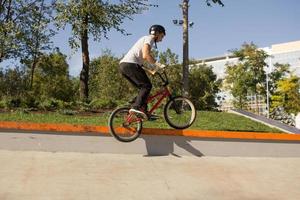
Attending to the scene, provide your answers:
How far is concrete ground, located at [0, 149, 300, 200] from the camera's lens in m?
6.55

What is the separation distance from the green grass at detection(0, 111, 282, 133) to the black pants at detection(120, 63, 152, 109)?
1.72 metres

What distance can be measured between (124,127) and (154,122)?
2627 millimetres

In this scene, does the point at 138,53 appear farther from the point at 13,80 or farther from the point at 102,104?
the point at 13,80

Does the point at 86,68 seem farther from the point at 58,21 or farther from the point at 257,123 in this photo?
the point at 257,123

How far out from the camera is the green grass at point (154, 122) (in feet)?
35.7

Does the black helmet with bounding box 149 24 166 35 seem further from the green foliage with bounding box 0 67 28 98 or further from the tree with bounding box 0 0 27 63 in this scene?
the green foliage with bounding box 0 67 28 98

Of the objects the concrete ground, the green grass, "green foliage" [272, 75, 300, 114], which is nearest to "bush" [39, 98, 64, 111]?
the green grass

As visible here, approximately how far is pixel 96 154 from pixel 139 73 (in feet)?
5.85

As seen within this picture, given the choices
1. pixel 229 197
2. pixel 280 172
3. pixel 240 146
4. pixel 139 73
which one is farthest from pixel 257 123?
pixel 229 197

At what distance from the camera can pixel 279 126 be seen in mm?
12703

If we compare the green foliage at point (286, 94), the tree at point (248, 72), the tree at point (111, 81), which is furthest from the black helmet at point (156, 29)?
the green foliage at point (286, 94)

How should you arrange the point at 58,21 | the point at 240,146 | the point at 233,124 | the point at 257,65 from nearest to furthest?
1. the point at 240,146
2. the point at 233,124
3. the point at 58,21
4. the point at 257,65

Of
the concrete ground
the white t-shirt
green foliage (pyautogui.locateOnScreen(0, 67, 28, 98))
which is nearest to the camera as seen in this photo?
the concrete ground

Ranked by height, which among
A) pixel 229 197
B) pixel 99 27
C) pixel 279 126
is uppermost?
pixel 99 27
